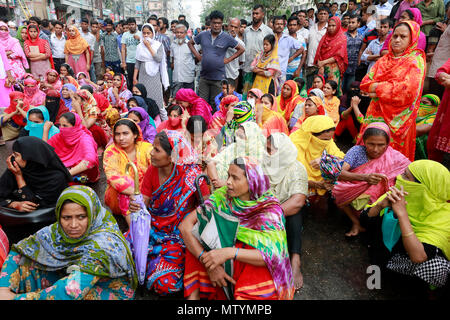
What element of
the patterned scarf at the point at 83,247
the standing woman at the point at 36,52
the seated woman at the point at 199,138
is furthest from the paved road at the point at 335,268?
the standing woman at the point at 36,52

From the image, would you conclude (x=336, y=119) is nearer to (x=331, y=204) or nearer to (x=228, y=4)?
(x=331, y=204)

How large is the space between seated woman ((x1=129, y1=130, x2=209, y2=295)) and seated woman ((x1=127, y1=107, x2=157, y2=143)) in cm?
193

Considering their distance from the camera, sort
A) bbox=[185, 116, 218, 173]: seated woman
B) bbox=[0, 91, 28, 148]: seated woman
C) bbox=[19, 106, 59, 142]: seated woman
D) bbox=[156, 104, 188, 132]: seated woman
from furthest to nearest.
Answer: bbox=[0, 91, 28, 148]: seated woman → bbox=[156, 104, 188, 132]: seated woman → bbox=[19, 106, 59, 142]: seated woman → bbox=[185, 116, 218, 173]: seated woman

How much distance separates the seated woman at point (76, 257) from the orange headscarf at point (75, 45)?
6945 mm

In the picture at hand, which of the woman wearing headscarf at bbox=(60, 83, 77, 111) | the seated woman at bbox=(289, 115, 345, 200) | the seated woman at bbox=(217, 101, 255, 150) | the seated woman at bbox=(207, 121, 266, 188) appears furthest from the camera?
the woman wearing headscarf at bbox=(60, 83, 77, 111)

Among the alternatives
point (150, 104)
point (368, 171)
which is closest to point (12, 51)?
point (150, 104)

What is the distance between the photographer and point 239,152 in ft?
10.3

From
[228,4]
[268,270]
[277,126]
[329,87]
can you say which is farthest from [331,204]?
[228,4]

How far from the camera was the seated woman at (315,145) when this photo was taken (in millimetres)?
3132

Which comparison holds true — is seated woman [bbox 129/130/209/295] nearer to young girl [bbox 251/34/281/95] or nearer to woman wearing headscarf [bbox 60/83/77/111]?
woman wearing headscarf [bbox 60/83/77/111]

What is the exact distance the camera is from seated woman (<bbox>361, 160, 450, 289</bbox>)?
6.54ft

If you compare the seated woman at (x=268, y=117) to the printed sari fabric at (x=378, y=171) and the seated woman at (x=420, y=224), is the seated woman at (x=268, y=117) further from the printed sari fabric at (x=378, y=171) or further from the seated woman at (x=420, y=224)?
the seated woman at (x=420, y=224)

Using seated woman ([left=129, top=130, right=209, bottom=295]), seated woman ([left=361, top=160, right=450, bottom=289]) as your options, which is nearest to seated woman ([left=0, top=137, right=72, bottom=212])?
seated woman ([left=129, top=130, right=209, bottom=295])

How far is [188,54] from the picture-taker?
6.59 metres
